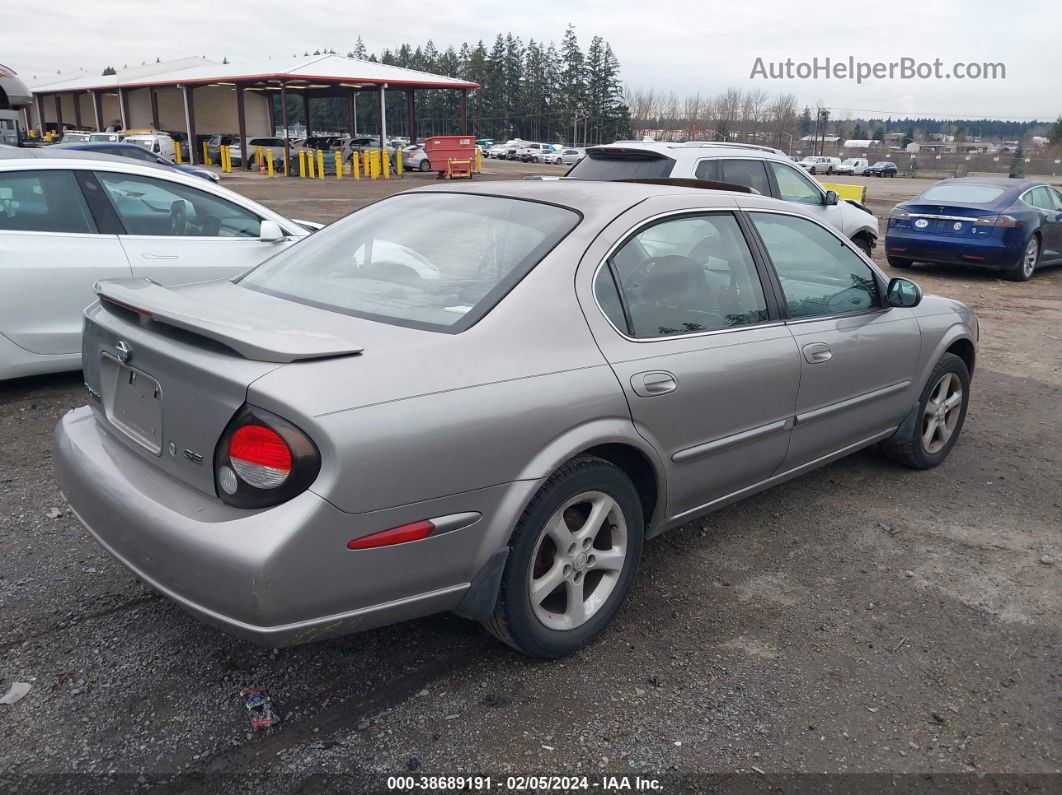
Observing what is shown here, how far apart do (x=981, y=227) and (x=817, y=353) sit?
31.4 feet

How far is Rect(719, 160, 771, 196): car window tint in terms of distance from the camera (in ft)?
28.4

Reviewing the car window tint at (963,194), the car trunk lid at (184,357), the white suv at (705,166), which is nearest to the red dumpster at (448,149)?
the car window tint at (963,194)

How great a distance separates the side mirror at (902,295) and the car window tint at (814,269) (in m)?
0.06

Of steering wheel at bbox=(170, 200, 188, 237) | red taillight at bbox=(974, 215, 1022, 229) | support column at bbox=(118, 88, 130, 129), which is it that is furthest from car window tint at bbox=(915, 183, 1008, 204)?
support column at bbox=(118, 88, 130, 129)

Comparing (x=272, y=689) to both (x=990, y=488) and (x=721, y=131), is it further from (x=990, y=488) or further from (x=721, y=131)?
(x=721, y=131)

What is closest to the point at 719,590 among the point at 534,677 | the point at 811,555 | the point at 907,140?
the point at 811,555

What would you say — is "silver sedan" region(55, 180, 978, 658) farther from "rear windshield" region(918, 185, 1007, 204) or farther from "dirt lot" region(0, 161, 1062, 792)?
"rear windshield" region(918, 185, 1007, 204)

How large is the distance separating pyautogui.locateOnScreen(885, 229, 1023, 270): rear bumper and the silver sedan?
356 inches

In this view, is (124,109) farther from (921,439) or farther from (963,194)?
(921,439)

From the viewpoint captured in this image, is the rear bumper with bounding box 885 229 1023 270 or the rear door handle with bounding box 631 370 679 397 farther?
the rear bumper with bounding box 885 229 1023 270

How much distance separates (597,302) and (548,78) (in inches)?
4448

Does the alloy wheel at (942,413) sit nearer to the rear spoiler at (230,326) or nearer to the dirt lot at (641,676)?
the dirt lot at (641,676)

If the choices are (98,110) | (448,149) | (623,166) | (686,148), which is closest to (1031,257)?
(686,148)

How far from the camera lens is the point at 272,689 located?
279 centimetres
